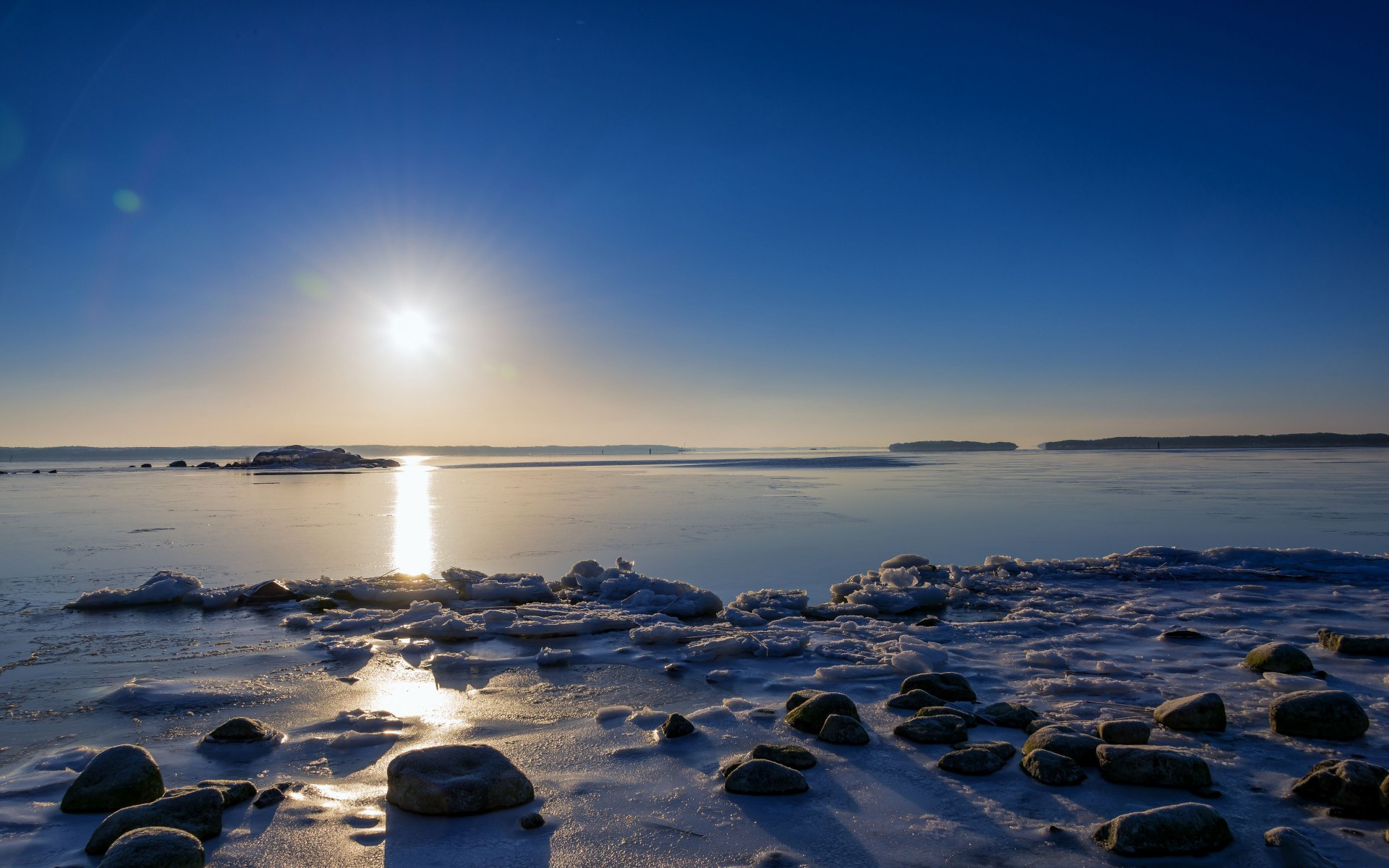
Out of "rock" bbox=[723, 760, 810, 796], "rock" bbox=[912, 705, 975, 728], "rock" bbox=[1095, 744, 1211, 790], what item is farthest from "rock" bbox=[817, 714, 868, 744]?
"rock" bbox=[1095, 744, 1211, 790]

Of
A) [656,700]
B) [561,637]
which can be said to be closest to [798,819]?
[656,700]

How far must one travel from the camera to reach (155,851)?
9.62 feet

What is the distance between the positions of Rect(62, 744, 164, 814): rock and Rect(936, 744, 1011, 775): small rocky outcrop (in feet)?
14.0

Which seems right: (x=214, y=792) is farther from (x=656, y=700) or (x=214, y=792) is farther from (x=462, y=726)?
(x=656, y=700)

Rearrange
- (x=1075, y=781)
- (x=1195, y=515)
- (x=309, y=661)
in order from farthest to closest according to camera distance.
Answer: (x=1195, y=515), (x=309, y=661), (x=1075, y=781)

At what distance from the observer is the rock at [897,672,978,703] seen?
5.34 meters

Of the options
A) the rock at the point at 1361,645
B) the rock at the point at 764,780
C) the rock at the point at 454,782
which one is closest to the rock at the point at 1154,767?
the rock at the point at 764,780

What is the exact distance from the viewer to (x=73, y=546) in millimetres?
13648

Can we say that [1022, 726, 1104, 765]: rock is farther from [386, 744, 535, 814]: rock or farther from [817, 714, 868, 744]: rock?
[386, 744, 535, 814]: rock

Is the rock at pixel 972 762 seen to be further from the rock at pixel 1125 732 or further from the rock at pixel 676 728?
the rock at pixel 676 728

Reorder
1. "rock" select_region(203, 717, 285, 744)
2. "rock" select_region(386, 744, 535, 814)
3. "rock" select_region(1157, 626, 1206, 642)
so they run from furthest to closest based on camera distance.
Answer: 1. "rock" select_region(1157, 626, 1206, 642)
2. "rock" select_region(203, 717, 285, 744)
3. "rock" select_region(386, 744, 535, 814)

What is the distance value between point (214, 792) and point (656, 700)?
9.44 ft

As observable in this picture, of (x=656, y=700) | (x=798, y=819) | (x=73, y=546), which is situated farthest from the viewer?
(x=73, y=546)

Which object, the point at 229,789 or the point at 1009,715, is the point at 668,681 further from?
the point at 229,789
